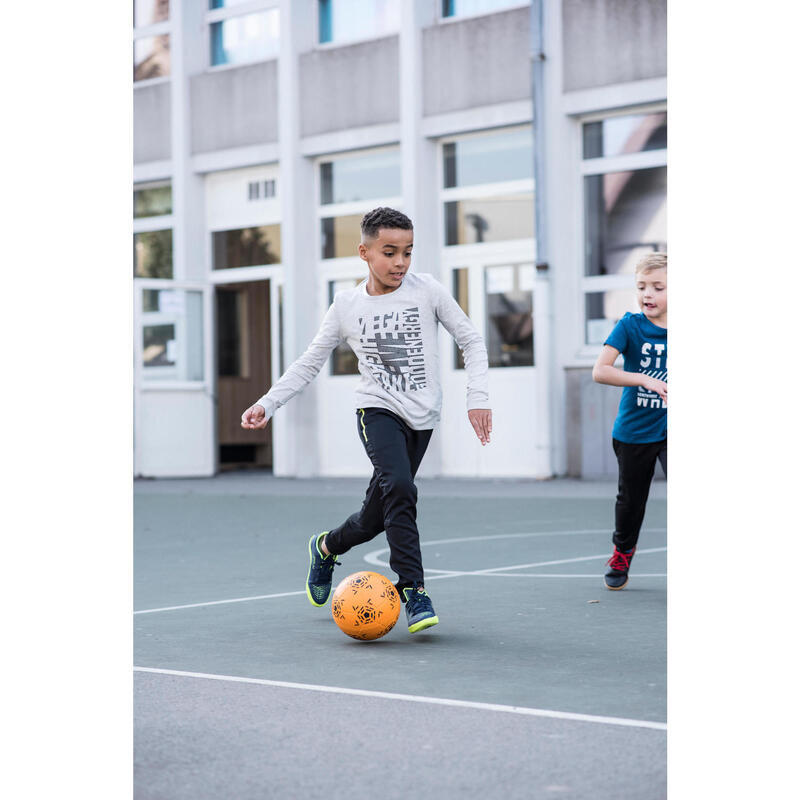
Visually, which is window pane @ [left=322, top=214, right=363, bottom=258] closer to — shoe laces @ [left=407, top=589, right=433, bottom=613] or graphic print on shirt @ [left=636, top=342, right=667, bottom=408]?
graphic print on shirt @ [left=636, top=342, right=667, bottom=408]

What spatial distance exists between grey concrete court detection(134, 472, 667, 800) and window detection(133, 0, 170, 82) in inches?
468

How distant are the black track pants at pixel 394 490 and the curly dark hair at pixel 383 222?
73 centimetres

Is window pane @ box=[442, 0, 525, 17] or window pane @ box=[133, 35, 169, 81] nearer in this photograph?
window pane @ box=[442, 0, 525, 17]

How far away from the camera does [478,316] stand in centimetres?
1756

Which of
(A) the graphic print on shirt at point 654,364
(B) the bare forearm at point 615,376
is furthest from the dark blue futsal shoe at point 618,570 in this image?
(B) the bare forearm at point 615,376

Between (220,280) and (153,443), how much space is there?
7.86ft

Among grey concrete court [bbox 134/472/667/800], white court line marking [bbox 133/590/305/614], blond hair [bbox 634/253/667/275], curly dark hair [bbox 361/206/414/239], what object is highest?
curly dark hair [bbox 361/206/414/239]

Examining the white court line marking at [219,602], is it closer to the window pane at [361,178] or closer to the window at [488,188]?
the window at [488,188]

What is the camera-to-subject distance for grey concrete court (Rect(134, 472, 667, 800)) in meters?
3.63

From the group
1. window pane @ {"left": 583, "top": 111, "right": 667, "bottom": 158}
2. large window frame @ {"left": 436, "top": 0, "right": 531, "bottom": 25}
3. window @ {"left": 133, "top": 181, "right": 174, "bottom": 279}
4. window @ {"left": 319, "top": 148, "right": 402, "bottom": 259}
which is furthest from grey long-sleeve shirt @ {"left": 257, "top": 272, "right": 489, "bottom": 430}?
window @ {"left": 133, "top": 181, "right": 174, "bottom": 279}

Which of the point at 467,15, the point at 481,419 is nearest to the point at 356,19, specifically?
the point at 467,15

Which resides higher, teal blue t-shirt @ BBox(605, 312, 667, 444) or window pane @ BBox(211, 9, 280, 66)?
window pane @ BBox(211, 9, 280, 66)
